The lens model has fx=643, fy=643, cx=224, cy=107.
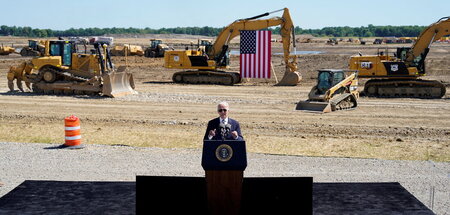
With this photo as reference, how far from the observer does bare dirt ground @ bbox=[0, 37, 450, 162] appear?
1758cm

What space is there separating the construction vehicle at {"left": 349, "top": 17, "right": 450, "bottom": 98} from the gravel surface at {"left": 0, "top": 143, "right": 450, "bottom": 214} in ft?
51.1

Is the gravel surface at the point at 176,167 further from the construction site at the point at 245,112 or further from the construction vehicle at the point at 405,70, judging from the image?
the construction vehicle at the point at 405,70

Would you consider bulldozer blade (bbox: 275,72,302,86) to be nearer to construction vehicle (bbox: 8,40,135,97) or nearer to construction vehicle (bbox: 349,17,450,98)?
construction vehicle (bbox: 349,17,450,98)

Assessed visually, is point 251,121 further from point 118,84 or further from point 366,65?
point 366,65

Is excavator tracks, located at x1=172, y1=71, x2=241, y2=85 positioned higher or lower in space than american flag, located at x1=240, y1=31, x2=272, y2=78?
lower

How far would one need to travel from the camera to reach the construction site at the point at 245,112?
1767cm

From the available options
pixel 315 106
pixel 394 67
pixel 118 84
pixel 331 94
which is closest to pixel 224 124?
pixel 315 106

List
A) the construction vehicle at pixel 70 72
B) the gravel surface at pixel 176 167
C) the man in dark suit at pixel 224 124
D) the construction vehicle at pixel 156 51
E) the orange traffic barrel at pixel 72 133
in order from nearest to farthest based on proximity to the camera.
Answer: the man in dark suit at pixel 224 124 < the gravel surface at pixel 176 167 < the orange traffic barrel at pixel 72 133 < the construction vehicle at pixel 70 72 < the construction vehicle at pixel 156 51

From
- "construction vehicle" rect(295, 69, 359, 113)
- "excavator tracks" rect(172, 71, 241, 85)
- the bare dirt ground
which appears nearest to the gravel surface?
the bare dirt ground

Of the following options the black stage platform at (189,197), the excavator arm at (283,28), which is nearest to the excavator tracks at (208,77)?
the excavator arm at (283,28)

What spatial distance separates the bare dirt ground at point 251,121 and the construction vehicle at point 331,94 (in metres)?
0.60

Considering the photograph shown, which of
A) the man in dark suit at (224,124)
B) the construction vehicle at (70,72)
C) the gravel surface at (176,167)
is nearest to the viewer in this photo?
the man in dark suit at (224,124)

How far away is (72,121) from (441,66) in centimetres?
3664

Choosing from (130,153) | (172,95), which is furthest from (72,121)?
(172,95)
